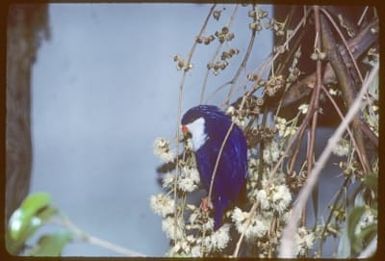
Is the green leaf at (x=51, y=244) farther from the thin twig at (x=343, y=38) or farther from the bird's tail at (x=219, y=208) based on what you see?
the thin twig at (x=343, y=38)

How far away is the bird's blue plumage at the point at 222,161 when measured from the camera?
0.76 m

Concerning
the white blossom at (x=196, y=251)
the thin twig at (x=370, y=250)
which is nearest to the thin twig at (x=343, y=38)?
the thin twig at (x=370, y=250)

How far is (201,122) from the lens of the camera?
0.77m

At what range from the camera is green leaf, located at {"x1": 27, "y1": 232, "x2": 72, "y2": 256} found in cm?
77

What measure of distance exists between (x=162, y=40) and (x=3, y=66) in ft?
0.78

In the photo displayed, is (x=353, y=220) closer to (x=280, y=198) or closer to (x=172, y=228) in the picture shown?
(x=280, y=198)

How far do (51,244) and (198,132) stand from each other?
26 cm

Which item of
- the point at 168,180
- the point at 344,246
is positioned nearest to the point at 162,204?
the point at 168,180

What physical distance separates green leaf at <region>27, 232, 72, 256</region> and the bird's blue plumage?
0.21 m

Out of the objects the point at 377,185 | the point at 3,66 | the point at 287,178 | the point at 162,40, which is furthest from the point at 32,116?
the point at 377,185

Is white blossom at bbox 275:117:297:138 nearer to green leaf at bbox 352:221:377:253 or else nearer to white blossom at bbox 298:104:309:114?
white blossom at bbox 298:104:309:114

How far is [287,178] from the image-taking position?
747mm

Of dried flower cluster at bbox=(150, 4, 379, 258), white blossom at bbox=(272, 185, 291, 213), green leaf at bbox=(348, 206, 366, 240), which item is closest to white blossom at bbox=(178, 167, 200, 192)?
dried flower cluster at bbox=(150, 4, 379, 258)

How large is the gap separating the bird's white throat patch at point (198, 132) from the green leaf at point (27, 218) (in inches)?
8.9
